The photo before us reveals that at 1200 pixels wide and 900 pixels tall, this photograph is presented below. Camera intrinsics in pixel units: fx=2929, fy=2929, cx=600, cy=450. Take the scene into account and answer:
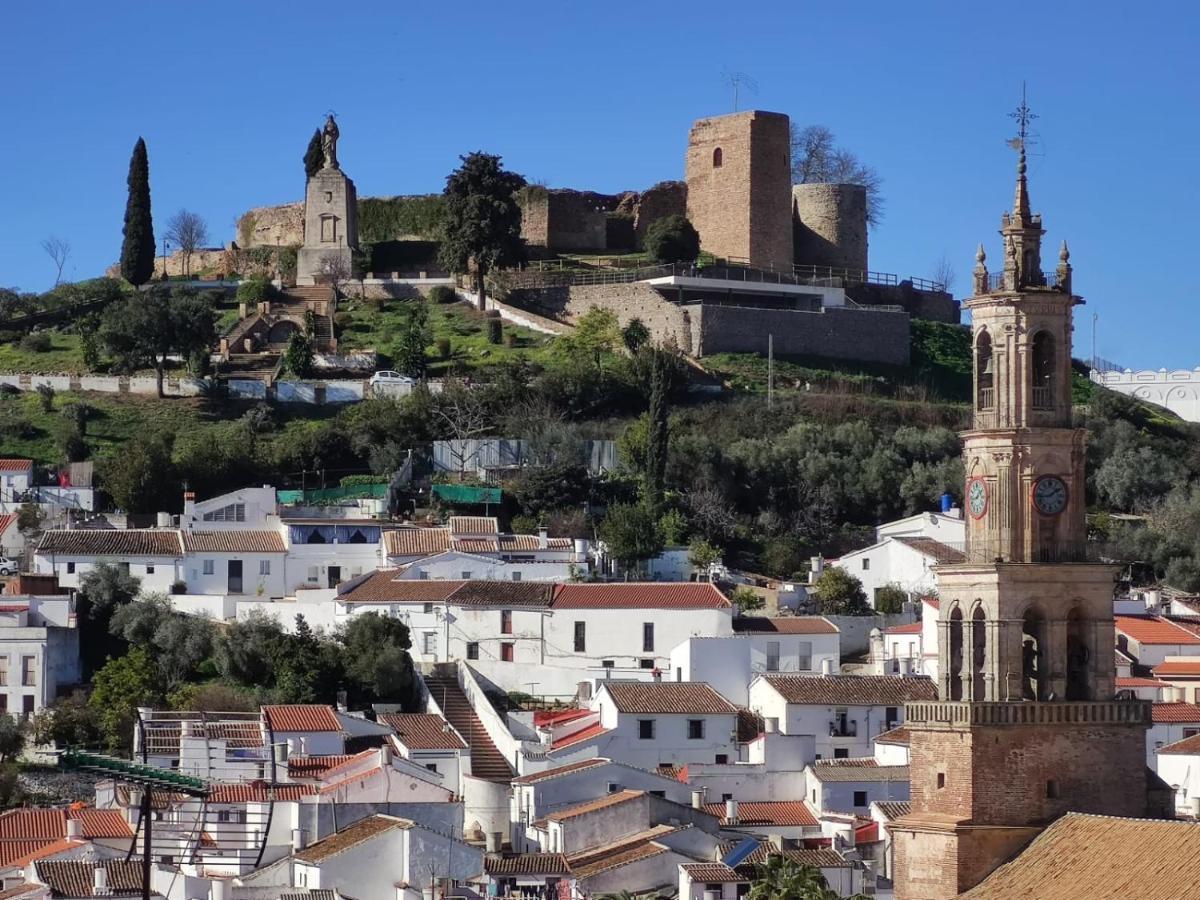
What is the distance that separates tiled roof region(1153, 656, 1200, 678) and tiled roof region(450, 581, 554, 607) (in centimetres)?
1241

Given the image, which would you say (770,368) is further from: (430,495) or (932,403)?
(430,495)

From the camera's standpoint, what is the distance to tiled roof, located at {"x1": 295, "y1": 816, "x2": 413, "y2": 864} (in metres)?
44.1

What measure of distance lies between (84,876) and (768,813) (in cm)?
1342

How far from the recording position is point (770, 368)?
82438 millimetres

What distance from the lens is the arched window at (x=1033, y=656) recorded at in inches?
1315

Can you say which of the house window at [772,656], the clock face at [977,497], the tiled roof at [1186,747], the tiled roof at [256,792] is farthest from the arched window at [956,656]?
the house window at [772,656]

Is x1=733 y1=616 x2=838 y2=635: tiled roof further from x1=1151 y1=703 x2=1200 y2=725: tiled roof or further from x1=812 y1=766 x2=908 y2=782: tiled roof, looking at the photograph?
x1=1151 y1=703 x2=1200 y2=725: tiled roof

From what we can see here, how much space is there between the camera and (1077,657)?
110 feet

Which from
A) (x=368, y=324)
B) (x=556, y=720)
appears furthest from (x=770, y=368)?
(x=556, y=720)

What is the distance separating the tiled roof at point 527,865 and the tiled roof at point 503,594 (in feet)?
49.1

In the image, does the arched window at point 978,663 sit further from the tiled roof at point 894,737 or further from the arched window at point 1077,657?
the tiled roof at point 894,737

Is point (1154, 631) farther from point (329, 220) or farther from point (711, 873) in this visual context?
point (329, 220)

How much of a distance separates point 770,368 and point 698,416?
5527 mm

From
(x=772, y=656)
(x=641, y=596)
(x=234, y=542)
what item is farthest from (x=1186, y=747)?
(x=234, y=542)
